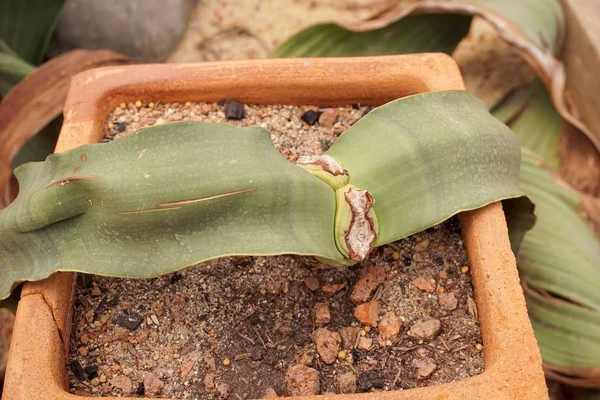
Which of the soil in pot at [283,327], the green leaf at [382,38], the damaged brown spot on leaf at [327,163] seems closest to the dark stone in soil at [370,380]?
the soil in pot at [283,327]

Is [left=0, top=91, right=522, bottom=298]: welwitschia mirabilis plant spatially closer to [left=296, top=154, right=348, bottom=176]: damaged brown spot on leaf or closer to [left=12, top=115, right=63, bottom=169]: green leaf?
[left=296, top=154, right=348, bottom=176]: damaged brown spot on leaf

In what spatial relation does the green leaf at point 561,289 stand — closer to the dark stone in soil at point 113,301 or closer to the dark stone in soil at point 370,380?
the dark stone in soil at point 370,380

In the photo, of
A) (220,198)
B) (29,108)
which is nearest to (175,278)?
(220,198)

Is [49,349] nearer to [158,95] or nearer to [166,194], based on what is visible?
[166,194]

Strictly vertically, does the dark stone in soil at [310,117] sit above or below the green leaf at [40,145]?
above

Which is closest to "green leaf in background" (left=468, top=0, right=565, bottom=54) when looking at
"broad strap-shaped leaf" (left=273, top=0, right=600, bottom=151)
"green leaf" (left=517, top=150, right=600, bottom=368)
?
"broad strap-shaped leaf" (left=273, top=0, right=600, bottom=151)

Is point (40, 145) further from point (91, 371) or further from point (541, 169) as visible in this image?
point (541, 169)

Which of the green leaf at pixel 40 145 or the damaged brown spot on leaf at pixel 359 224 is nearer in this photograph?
the damaged brown spot on leaf at pixel 359 224
